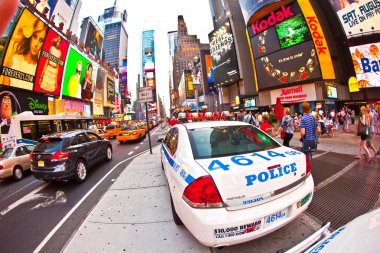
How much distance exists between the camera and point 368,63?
21812 millimetres

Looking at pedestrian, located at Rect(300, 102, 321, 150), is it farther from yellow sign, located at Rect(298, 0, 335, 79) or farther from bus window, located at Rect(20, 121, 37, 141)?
yellow sign, located at Rect(298, 0, 335, 79)

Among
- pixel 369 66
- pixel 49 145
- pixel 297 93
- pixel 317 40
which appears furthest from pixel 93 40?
pixel 369 66

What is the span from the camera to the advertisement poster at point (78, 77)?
3453cm

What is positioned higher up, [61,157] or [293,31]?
[293,31]

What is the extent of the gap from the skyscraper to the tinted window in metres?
152

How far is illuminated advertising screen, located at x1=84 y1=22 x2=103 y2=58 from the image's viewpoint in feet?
173

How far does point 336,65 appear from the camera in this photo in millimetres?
30312

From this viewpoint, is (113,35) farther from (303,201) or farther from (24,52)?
(303,201)

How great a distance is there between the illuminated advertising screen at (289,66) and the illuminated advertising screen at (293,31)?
0.81 metres

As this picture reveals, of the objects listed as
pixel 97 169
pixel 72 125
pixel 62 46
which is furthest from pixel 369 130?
pixel 62 46

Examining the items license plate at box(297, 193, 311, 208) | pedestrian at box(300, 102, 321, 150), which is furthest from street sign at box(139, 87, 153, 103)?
license plate at box(297, 193, 311, 208)

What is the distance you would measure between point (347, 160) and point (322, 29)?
3015 centimetres

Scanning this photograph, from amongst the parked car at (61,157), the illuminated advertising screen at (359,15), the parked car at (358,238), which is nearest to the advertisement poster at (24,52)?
the parked car at (61,157)

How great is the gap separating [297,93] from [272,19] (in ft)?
39.3
